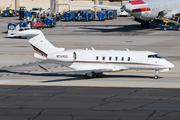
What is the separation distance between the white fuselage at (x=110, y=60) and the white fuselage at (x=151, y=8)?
37844 mm

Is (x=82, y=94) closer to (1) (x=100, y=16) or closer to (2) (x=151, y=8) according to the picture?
(2) (x=151, y=8)

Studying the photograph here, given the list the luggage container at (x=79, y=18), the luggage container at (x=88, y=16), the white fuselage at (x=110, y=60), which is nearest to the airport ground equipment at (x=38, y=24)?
the luggage container at (x=79, y=18)

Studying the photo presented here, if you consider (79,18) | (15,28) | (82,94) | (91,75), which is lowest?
(82,94)

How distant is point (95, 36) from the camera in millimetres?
69188

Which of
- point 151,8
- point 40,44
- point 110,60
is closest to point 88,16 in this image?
point 151,8

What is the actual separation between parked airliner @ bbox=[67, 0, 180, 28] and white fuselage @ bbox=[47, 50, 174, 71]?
1490 inches

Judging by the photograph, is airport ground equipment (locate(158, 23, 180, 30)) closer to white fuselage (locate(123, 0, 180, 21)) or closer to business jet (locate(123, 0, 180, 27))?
business jet (locate(123, 0, 180, 27))

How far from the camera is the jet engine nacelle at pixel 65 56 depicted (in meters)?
32.6

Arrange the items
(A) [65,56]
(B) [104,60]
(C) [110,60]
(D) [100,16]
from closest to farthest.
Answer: (C) [110,60], (B) [104,60], (A) [65,56], (D) [100,16]

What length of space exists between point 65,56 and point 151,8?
43.4m

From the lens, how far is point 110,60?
3219 centimetres

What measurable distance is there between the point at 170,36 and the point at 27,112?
51.5 m

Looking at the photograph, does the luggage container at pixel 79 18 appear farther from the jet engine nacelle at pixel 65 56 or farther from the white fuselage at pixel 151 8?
the jet engine nacelle at pixel 65 56

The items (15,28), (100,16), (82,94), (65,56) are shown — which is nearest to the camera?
(82,94)
